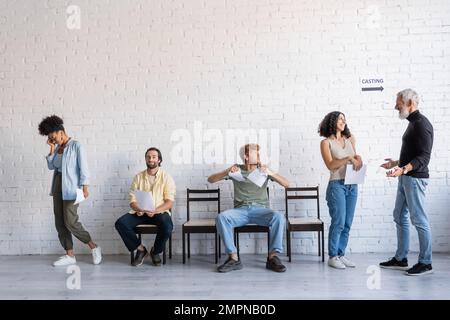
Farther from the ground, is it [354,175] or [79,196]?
[354,175]

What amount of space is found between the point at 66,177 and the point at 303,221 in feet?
7.77

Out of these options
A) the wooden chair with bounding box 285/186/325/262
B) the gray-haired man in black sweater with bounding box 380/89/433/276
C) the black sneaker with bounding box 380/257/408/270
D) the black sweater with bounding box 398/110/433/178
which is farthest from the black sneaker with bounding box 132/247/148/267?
the black sweater with bounding box 398/110/433/178

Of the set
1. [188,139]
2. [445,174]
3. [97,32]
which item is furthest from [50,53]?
[445,174]

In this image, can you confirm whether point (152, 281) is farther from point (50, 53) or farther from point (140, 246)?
point (50, 53)

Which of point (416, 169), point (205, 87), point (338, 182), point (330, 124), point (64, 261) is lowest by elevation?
point (64, 261)

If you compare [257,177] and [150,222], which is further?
[150,222]

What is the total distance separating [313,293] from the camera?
132 inches

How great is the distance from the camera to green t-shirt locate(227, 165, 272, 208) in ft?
14.7

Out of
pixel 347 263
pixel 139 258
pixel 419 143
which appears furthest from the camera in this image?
pixel 139 258

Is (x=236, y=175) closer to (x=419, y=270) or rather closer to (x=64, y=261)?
(x=419, y=270)

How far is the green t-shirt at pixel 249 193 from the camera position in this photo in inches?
176

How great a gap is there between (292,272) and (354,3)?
2.90 meters

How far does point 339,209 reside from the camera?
4098mm

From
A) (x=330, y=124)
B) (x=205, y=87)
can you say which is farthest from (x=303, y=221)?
(x=205, y=87)
